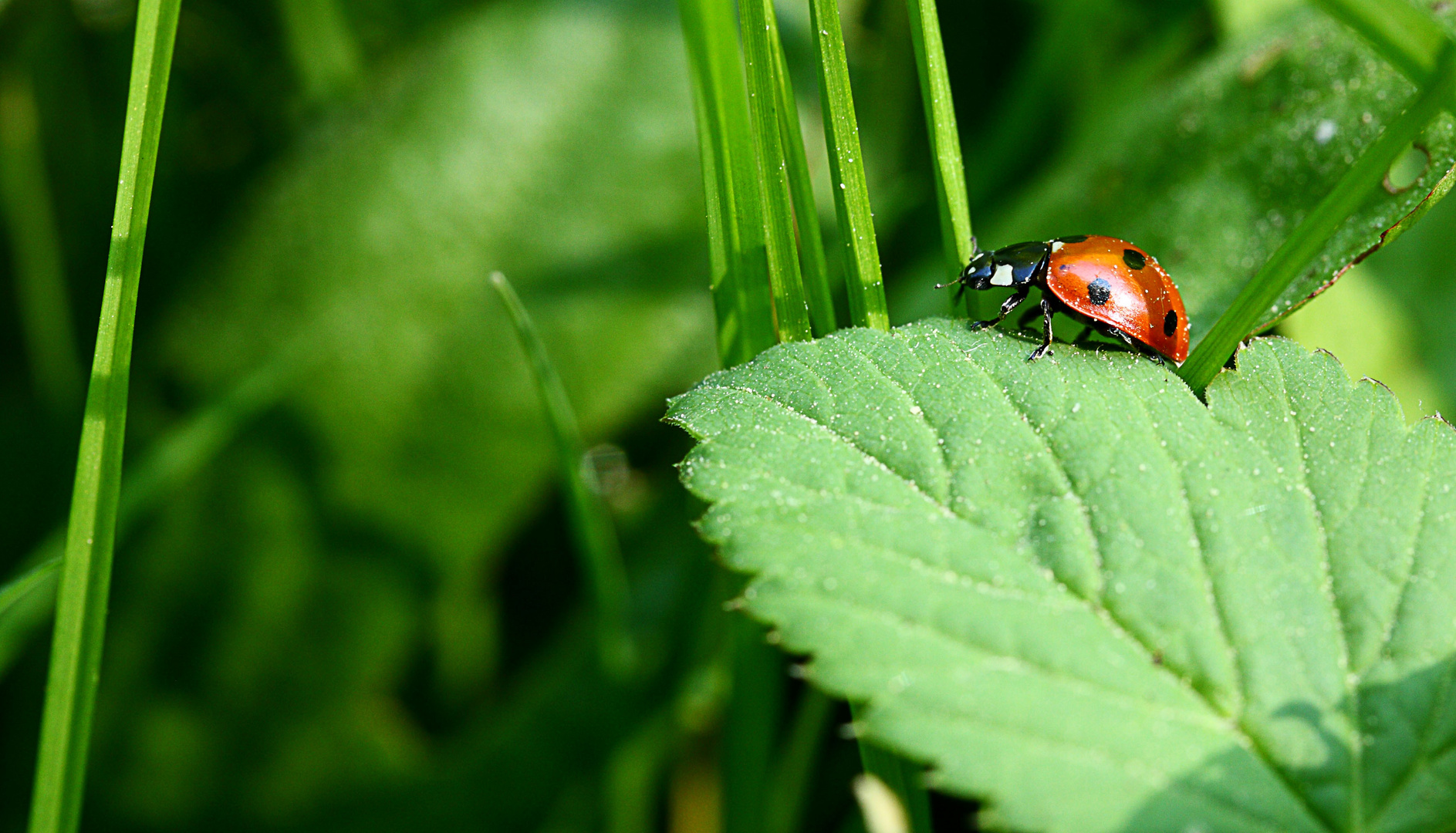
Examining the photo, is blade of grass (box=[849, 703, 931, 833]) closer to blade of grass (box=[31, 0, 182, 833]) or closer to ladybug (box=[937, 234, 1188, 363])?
ladybug (box=[937, 234, 1188, 363])

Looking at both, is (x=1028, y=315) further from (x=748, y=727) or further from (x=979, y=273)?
(x=748, y=727)

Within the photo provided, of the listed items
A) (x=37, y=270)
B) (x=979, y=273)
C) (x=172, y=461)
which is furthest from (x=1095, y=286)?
(x=37, y=270)

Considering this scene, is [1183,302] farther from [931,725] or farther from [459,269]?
[459,269]

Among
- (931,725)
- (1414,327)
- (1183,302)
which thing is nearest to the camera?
(931,725)

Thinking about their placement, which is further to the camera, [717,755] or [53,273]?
[53,273]

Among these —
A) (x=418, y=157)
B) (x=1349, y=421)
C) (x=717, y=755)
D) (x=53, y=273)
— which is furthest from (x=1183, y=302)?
(x=53, y=273)

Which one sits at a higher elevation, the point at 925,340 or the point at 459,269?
the point at 459,269

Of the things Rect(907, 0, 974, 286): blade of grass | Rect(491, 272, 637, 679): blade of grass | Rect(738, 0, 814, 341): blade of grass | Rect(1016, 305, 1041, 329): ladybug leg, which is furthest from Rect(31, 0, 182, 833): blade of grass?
Rect(1016, 305, 1041, 329): ladybug leg
